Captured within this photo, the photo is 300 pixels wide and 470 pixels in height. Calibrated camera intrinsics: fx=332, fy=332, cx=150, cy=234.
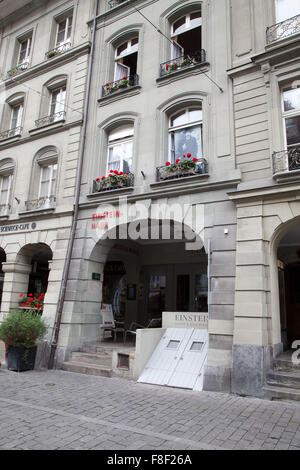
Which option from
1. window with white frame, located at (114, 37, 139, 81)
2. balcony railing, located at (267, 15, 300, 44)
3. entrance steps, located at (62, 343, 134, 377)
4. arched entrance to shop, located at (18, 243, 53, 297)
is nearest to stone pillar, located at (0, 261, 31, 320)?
arched entrance to shop, located at (18, 243, 53, 297)

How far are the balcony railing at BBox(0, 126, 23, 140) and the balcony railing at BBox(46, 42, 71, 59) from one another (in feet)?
11.8

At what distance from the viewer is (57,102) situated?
13945 mm

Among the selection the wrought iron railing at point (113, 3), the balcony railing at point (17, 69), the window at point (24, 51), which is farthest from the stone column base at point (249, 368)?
the window at point (24, 51)

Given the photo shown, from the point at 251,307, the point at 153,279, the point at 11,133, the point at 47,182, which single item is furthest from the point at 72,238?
the point at 11,133

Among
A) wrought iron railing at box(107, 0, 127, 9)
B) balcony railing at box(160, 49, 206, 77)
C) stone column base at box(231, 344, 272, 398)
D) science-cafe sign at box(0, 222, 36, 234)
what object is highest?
wrought iron railing at box(107, 0, 127, 9)

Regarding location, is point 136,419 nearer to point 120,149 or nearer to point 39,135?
point 120,149

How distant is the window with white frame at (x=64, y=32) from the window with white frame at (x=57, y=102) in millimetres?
2100

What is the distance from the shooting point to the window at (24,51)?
16.5 m

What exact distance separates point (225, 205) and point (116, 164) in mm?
4850

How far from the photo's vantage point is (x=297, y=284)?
1113 cm

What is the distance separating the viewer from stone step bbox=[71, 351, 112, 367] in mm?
9484

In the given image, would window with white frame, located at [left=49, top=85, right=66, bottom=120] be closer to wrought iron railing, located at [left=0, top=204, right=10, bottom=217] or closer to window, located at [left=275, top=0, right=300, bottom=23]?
wrought iron railing, located at [left=0, top=204, right=10, bottom=217]

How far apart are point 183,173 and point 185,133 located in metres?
1.79
